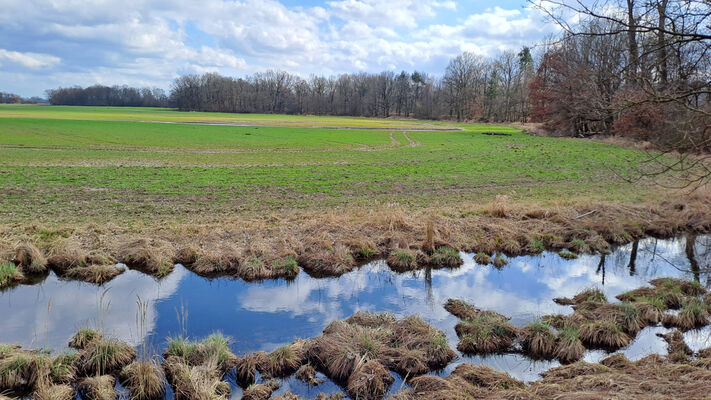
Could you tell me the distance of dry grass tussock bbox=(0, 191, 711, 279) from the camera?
1190 cm

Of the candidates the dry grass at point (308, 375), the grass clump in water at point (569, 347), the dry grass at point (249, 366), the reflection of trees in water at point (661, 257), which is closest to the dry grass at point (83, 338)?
the dry grass at point (249, 366)

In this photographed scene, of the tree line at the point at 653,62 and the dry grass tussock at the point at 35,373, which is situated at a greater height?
the tree line at the point at 653,62

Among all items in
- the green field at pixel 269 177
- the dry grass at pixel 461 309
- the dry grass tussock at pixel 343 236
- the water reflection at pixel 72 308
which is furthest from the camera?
the green field at pixel 269 177

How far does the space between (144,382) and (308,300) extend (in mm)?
4199

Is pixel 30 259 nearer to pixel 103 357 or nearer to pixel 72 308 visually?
pixel 72 308

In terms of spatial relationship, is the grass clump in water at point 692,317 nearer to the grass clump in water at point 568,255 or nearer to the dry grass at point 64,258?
the grass clump in water at point 568,255

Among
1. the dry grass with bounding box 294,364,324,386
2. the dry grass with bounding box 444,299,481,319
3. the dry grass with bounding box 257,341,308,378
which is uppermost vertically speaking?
the dry grass with bounding box 444,299,481,319

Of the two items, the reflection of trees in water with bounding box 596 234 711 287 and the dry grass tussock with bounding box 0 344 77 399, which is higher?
the reflection of trees in water with bounding box 596 234 711 287

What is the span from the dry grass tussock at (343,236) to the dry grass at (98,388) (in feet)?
15.6

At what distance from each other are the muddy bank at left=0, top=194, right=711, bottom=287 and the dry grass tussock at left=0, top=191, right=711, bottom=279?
3cm

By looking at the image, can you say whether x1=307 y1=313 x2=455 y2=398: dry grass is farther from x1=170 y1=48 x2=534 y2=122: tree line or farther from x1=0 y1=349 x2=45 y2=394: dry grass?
x1=170 y1=48 x2=534 y2=122: tree line

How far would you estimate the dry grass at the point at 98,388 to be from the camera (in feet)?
21.7

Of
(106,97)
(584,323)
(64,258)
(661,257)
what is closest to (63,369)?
(64,258)

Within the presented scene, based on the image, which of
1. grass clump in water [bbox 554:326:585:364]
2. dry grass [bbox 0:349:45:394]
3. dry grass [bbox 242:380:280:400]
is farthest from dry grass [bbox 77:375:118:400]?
grass clump in water [bbox 554:326:585:364]
